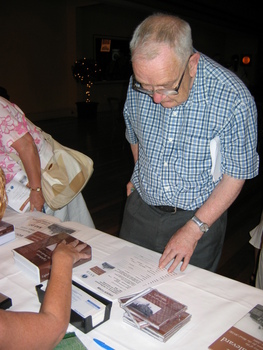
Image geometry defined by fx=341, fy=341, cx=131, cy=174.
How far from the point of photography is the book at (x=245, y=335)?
0.85 meters

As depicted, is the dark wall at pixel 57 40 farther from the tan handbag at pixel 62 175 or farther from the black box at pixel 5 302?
the black box at pixel 5 302

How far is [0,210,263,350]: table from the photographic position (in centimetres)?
88

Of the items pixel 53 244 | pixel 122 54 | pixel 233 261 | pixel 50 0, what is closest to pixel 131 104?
pixel 53 244

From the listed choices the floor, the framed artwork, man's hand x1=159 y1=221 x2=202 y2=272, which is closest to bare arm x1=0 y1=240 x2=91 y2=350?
man's hand x1=159 y1=221 x2=202 y2=272

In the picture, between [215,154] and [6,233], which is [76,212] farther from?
[215,154]

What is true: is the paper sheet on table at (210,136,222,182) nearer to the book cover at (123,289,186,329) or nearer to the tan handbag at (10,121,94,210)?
the book cover at (123,289,186,329)

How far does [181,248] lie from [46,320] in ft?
1.93

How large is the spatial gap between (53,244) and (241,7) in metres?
9.84

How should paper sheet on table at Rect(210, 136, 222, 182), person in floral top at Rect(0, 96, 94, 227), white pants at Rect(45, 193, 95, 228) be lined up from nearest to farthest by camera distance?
paper sheet on table at Rect(210, 136, 222, 182) < person in floral top at Rect(0, 96, 94, 227) < white pants at Rect(45, 193, 95, 228)

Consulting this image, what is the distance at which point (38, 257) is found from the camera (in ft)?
3.77

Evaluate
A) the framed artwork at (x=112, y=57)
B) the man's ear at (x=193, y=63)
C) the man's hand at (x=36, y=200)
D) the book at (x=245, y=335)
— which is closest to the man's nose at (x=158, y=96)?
the man's ear at (x=193, y=63)

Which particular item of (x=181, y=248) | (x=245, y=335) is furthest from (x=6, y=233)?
(x=245, y=335)

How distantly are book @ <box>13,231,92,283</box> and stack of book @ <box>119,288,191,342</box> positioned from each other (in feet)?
0.91

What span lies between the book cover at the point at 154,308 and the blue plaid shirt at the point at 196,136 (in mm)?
538
